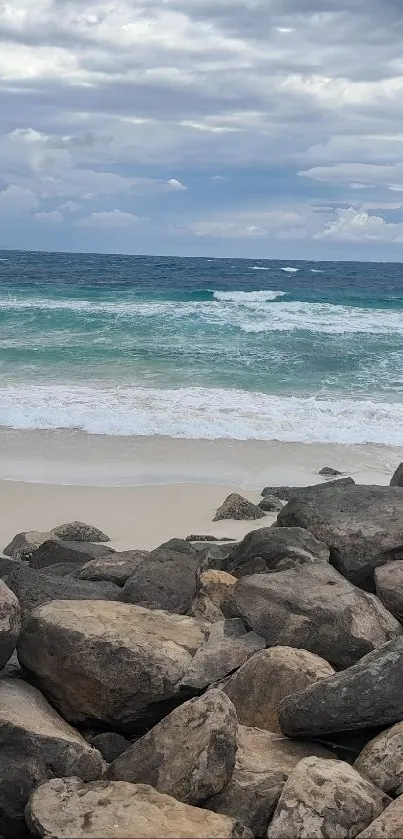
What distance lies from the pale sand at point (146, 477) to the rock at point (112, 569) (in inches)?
61.3

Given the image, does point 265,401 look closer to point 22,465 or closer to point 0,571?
point 22,465

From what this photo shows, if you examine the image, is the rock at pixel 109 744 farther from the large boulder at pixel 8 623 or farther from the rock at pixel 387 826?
the rock at pixel 387 826

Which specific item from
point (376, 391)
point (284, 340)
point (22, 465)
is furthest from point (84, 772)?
point (284, 340)

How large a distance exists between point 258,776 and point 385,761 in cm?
57

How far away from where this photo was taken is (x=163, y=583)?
6.26 m

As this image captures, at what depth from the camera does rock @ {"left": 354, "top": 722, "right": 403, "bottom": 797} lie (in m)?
4.18

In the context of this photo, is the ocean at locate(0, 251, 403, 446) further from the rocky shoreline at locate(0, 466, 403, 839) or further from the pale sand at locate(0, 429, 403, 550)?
the rocky shoreline at locate(0, 466, 403, 839)

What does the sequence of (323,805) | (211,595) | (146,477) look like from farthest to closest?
(146,477)
(211,595)
(323,805)

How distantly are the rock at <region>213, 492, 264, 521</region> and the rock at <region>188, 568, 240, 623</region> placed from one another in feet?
11.6

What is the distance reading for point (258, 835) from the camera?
3984mm

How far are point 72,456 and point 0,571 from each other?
17.7ft

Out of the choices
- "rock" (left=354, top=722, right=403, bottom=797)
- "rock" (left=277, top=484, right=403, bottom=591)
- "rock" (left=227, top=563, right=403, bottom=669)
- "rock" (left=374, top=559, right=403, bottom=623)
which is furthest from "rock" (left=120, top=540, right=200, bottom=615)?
"rock" (left=354, top=722, right=403, bottom=797)

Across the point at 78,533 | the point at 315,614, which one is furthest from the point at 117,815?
the point at 78,533

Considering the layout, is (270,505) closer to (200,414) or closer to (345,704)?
(200,414)
